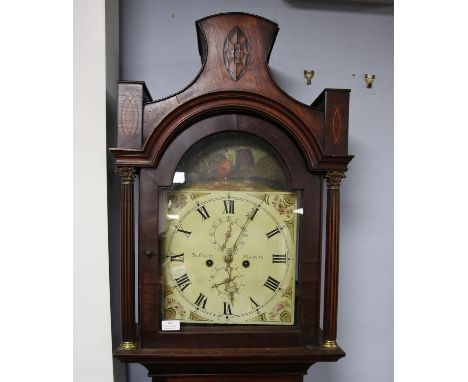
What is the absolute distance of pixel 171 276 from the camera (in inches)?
35.4

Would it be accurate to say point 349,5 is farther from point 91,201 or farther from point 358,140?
point 91,201

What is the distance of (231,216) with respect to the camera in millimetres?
910

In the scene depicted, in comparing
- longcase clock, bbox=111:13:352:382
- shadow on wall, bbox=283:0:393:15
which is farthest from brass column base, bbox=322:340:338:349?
shadow on wall, bbox=283:0:393:15

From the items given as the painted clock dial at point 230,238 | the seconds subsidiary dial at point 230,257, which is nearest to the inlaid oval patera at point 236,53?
the painted clock dial at point 230,238

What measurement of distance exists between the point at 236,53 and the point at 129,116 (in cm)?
27

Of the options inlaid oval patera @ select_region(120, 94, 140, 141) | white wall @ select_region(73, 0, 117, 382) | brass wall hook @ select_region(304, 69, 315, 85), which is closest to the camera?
inlaid oval patera @ select_region(120, 94, 140, 141)

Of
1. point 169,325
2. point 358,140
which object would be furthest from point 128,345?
point 358,140

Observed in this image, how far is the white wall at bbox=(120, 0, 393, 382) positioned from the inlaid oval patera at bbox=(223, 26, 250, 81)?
34 centimetres

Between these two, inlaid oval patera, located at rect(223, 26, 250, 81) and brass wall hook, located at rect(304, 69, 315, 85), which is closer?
inlaid oval patera, located at rect(223, 26, 250, 81)

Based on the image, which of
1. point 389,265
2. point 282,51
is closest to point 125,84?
point 282,51

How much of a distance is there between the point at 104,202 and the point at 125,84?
32 centimetres

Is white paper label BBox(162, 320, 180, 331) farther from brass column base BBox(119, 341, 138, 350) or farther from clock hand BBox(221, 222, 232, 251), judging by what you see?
clock hand BBox(221, 222, 232, 251)

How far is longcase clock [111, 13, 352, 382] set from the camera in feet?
2.86

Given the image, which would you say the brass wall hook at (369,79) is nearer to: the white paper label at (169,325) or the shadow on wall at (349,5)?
the shadow on wall at (349,5)
